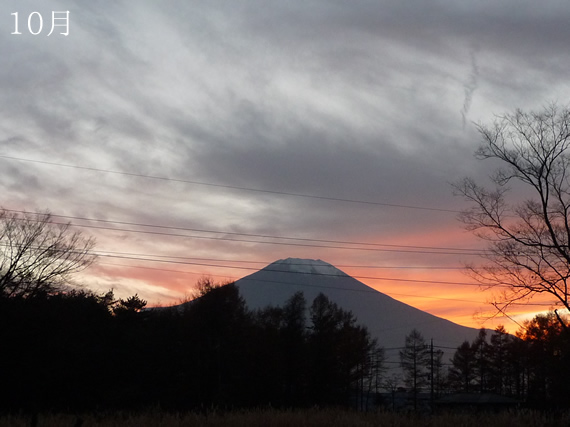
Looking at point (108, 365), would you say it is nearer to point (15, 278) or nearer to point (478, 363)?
point (15, 278)

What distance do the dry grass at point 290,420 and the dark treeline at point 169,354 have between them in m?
17.4

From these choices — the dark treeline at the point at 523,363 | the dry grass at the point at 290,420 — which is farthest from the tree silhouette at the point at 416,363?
the dry grass at the point at 290,420

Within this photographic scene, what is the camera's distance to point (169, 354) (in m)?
57.7

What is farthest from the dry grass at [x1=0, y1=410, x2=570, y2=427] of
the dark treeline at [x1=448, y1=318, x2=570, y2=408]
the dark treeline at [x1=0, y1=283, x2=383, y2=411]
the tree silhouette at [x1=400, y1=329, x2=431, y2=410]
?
the tree silhouette at [x1=400, y1=329, x2=431, y2=410]

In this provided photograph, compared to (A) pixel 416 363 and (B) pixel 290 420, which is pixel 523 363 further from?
(B) pixel 290 420

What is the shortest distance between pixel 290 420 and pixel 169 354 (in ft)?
151

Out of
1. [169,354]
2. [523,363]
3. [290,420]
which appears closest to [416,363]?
[523,363]

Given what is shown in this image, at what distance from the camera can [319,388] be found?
67812 millimetres

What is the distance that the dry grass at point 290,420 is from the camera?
12.8 m

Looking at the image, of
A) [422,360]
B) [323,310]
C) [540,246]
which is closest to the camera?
[540,246]

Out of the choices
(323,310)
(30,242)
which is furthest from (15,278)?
(323,310)

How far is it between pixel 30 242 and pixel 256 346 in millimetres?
32200

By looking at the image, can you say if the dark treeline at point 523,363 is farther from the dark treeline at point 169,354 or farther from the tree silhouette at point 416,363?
the dark treeline at point 169,354

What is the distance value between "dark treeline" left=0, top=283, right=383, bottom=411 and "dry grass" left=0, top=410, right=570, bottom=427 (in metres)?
17.4
